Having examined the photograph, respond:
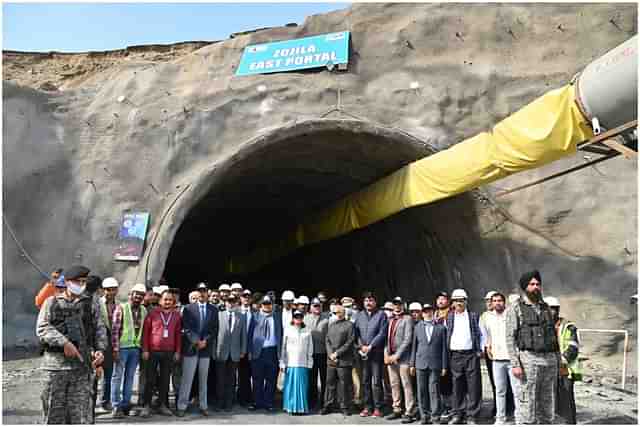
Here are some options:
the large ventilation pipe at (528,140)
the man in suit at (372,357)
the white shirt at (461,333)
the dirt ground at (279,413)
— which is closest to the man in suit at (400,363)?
the man in suit at (372,357)

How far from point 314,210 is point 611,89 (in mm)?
10901

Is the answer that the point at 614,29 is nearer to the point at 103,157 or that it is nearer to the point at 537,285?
the point at 537,285

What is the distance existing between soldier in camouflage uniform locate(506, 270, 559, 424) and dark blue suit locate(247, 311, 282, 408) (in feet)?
12.9

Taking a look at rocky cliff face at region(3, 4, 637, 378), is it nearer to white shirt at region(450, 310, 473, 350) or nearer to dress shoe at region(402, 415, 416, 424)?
white shirt at region(450, 310, 473, 350)

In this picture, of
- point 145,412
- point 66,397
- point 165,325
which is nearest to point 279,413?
point 145,412

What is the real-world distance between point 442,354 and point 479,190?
396 centimetres

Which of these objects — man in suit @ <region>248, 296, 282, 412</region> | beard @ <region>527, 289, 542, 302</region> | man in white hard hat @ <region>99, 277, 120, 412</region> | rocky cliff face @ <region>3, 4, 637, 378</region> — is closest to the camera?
beard @ <region>527, 289, 542, 302</region>

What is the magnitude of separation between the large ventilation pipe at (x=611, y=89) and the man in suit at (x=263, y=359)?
16.0ft

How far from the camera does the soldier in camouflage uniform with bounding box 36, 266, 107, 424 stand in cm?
541

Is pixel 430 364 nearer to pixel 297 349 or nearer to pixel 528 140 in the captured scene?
pixel 297 349

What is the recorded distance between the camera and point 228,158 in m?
11.5

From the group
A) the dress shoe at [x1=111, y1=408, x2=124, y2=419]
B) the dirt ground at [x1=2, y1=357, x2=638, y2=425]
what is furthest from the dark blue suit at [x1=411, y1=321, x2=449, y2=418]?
the dress shoe at [x1=111, y1=408, x2=124, y2=419]

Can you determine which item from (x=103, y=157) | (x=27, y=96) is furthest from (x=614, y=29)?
(x=27, y=96)

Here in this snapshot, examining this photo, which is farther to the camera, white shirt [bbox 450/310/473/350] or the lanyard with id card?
the lanyard with id card
